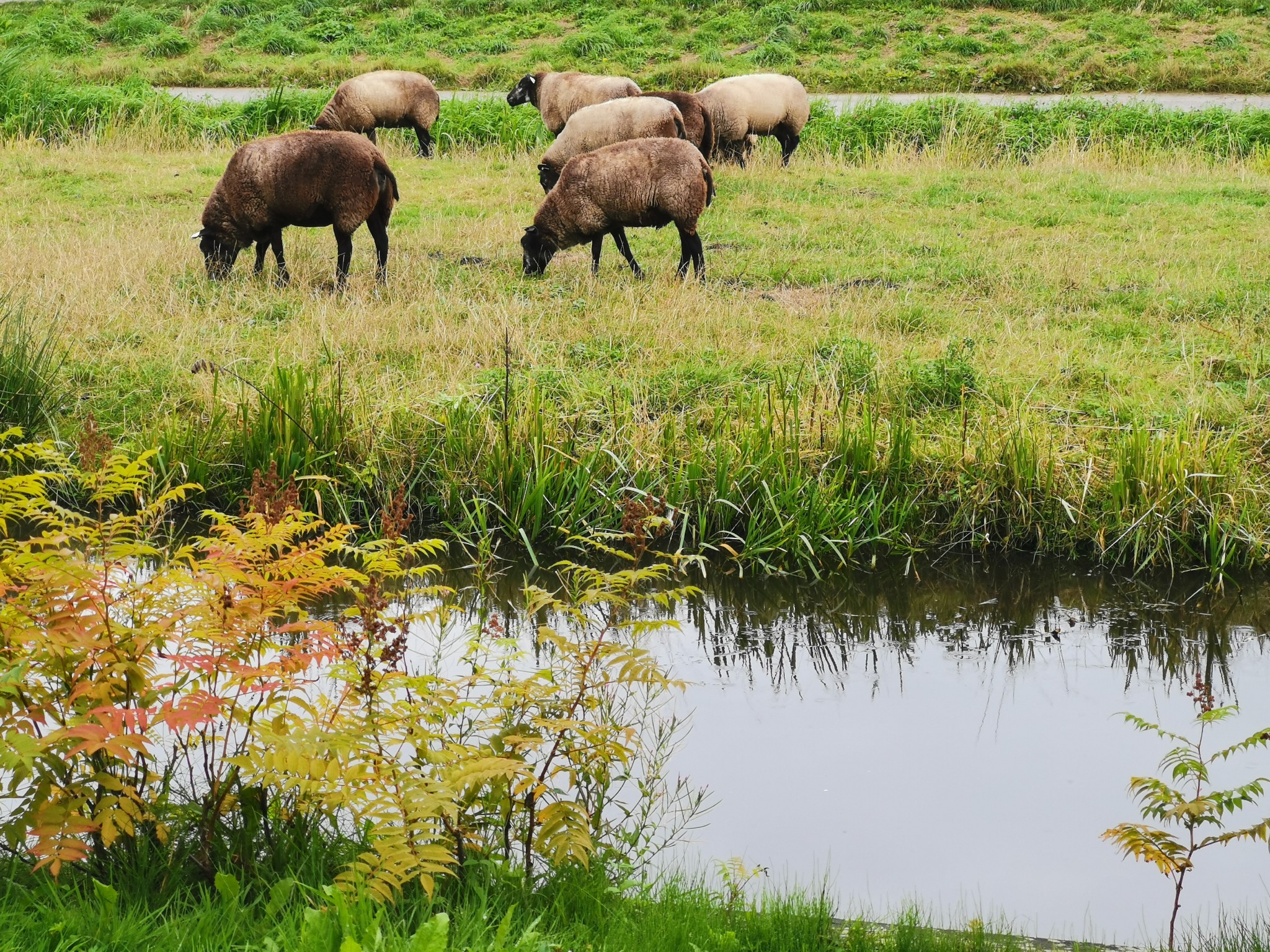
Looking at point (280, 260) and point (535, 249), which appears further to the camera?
point (535, 249)

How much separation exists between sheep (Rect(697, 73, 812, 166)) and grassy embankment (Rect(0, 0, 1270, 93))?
6.97m

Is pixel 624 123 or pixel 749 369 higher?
pixel 624 123

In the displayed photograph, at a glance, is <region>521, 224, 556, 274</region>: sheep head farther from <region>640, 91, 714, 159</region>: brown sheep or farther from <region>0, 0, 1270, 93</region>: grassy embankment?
<region>0, 0, 1270, 93</region>: grassy embankment

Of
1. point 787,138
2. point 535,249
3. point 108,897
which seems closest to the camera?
point 108,897

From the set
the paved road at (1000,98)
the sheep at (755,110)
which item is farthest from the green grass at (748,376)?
the paved road at (1000,98)

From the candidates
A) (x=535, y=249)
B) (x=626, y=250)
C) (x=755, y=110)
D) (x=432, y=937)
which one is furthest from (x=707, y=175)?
(x=432, y=937)

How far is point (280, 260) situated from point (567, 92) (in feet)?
21.1

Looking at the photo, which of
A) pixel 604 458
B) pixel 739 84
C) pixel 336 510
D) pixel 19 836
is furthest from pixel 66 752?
pixel 739 84

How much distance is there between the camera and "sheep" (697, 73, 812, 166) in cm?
1473

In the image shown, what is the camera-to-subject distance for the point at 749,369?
25.3 feet

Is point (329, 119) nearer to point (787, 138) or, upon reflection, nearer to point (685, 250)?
point (787, 138)

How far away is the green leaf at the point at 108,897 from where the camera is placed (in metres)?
2.90

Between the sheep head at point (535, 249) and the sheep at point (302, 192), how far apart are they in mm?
1125

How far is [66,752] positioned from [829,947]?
194 cm
